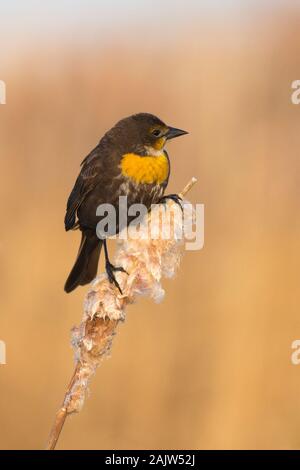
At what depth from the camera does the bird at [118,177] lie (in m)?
2.48

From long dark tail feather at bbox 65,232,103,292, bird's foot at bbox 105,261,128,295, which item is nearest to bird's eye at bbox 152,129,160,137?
long dark tail feather at bbox 65,232,103,292

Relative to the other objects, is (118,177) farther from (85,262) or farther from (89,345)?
(89,345)

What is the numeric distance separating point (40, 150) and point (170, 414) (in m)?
1.57

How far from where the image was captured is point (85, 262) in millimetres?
2744

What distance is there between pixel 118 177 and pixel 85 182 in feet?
0.64

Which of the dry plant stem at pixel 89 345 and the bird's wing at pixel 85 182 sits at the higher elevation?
the bird's wing at pixel 85 182

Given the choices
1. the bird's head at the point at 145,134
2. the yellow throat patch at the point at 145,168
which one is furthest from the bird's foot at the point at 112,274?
the bird's head at the point at 145,134

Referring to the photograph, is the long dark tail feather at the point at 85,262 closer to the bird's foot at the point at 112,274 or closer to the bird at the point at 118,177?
the bird at the point at 118,177

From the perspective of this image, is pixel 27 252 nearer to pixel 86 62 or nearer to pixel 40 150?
pixel 40 150

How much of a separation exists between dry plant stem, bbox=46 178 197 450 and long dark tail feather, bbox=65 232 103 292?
80cm

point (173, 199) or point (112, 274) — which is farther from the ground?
point (173, 199)

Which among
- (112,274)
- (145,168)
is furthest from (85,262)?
(112,274)

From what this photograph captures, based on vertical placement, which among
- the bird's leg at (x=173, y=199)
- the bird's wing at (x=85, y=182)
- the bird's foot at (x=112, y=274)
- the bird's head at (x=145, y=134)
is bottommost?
the bird's foot at (x=112, y=274)

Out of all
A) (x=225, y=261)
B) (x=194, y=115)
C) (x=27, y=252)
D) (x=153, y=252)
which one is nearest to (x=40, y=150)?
(x=27, y=252)
